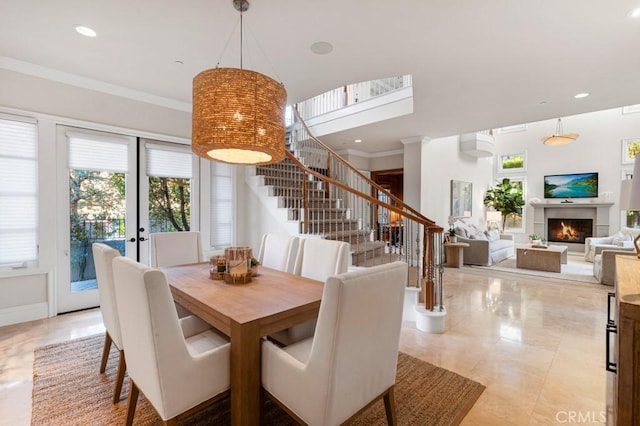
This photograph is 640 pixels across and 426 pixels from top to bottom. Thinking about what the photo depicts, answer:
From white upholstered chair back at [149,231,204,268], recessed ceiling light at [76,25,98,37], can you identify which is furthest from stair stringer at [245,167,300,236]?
recessed ceiling light at [76,25,98,37]

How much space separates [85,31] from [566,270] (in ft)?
27.2

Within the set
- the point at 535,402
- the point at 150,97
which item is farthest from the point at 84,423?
the point at 150,97

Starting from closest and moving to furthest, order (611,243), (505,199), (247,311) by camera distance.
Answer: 1. (247,311)
2. (611,243)
3. (505,199)

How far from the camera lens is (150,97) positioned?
4008 mm

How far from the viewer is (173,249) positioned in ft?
10.3

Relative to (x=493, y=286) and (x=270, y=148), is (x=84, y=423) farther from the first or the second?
(x=493, y=286)

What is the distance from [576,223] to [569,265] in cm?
303

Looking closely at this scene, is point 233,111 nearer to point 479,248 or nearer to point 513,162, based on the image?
point 479,248

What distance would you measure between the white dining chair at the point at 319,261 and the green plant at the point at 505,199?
27.1 ft

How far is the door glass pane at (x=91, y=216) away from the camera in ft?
11.8

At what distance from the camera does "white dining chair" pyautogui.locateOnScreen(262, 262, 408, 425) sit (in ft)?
3.99

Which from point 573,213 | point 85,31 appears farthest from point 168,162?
point 573,213

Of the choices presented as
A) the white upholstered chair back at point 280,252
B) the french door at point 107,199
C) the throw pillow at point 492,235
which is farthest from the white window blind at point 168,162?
the throw pillow at point 492,235

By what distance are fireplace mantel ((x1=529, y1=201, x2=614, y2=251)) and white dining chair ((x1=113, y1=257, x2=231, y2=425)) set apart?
1048cm
